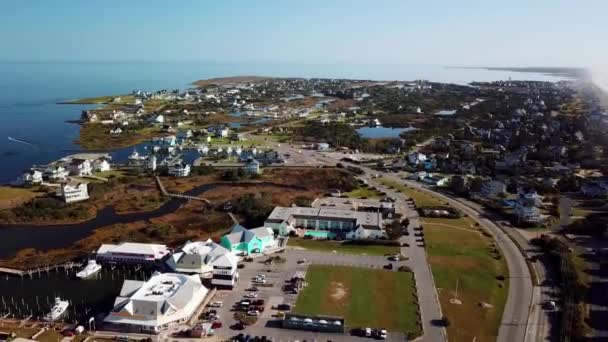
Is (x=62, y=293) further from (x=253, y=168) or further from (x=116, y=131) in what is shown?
(x=116, y=131)

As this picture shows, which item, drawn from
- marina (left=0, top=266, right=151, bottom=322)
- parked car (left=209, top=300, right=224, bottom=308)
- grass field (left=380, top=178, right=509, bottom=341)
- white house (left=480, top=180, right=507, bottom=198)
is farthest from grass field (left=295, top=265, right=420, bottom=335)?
white house (left=480, top=180, right=507, bottom=198)

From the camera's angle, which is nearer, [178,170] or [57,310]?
[57,310]

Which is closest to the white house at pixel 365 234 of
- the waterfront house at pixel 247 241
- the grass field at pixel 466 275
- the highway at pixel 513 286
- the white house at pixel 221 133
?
the grass field at pixel 466 275

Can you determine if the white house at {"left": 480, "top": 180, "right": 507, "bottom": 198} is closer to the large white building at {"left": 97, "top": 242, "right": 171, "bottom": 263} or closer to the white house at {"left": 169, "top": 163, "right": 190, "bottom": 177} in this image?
the large white building at {"left": 97, "top": 242, "right": 171, "bottom": 263}

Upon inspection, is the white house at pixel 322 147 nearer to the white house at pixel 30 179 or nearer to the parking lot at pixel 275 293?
the white house at pixel 30 179

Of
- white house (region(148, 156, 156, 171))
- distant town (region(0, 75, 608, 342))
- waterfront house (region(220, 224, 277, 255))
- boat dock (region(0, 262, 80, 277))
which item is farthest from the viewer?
white house (region(148, 156, 156, 171))

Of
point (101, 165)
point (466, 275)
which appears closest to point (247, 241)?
point (466, 275)
